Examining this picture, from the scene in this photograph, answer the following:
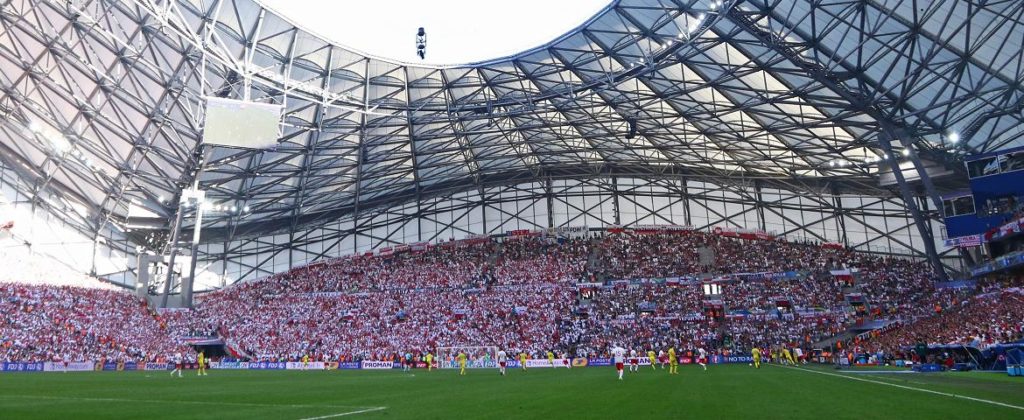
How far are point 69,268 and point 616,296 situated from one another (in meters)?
46.0

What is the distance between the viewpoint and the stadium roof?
3428 centimetres

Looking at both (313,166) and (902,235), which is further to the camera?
(902,235)

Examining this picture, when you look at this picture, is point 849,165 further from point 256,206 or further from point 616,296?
point 256,206

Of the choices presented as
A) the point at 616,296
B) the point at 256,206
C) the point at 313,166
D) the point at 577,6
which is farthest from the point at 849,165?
the point at 256,206

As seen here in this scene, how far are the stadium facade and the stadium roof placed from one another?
172 millimetres

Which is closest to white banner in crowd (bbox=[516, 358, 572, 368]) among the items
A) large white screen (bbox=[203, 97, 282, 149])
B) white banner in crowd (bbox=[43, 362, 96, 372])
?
large white screen (bbox=[203, 97, 282, 149])

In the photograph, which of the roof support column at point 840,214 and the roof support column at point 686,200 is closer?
the roof support column at point 840,214

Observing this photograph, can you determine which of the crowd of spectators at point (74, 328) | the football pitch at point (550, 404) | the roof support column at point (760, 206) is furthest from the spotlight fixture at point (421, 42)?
the roof support column at point (760, 206)

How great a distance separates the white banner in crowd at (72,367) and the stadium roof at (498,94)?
46.0 feet

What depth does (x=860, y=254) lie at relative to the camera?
61781 mm

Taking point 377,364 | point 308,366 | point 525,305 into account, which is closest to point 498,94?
point 525,305

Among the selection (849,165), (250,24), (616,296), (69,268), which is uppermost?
(250,24)

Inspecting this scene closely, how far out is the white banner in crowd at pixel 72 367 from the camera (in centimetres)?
4019

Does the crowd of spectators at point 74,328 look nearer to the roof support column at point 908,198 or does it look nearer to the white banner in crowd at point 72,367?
the white banner in crowd at point 72,367
